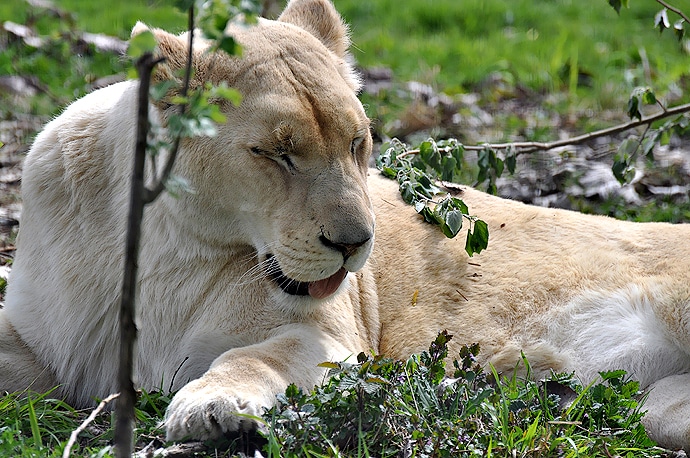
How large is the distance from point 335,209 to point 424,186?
1023mm

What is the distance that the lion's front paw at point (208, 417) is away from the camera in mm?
2832

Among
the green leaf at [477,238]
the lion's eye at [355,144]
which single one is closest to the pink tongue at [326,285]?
the lion's eye at [355,144]

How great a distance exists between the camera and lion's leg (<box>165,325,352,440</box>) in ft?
9.32

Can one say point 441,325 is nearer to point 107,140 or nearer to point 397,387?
point 397,387

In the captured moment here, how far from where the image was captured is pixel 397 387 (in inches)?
120

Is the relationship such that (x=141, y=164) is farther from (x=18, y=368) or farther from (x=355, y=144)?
(x=18, y=368)

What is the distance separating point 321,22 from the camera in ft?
12.7

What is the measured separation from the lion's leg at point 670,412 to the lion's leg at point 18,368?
2.22 meters

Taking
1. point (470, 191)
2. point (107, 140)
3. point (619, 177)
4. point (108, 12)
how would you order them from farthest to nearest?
point (108, 12)
point (619, 177)
point (470, 191)
point (107, 140)

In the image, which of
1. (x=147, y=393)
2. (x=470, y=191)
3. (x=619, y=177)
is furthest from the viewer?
(x=619, y=177)

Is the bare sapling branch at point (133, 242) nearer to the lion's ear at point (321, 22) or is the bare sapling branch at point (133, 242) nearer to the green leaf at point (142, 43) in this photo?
the green leaf at point (142, 43)

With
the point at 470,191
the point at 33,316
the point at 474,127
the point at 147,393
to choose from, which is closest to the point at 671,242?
the point at 470,191

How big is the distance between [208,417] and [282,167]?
86cm

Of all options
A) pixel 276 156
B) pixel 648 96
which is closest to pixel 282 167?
pixel 276 156
